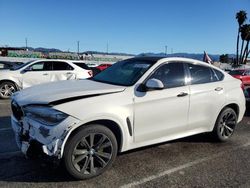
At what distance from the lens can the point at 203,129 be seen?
5.58 meters

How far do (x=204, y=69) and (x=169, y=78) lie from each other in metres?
1.03

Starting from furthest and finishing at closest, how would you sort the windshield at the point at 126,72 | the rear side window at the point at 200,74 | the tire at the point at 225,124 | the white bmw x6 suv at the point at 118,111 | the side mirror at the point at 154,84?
the tire at the point at 225,124 < the rear side window at the point at 200,74 < the windshield at the point at 126,72 < the side mirror at the point at 154,84 < the white bmw x6 suv at the point at 118,111

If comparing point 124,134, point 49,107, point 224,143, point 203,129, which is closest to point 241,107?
point 224,143

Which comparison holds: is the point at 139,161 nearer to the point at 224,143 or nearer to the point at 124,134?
the point at 124,134

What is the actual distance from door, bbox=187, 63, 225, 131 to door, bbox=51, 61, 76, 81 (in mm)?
7173

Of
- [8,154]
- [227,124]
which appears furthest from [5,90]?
[227,124]

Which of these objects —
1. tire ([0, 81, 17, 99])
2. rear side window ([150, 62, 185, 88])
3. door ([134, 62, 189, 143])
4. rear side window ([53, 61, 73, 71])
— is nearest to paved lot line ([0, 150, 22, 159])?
door ([134, 62, 189, 143])

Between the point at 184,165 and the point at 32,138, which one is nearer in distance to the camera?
the point at 32,138

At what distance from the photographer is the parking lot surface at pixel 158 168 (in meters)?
4.02

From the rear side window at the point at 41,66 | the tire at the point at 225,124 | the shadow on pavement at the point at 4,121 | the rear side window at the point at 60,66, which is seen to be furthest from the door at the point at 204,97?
the rear side window at the point at 41,66

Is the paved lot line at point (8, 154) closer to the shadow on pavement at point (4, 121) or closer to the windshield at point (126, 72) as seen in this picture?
the windshield at point (126, 72)

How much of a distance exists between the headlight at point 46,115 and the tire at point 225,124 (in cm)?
326

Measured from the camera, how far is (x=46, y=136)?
378 centimetres

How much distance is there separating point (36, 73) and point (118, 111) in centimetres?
810
